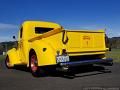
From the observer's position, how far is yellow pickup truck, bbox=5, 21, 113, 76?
10.8 meters

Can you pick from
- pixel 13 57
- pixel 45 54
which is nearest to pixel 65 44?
pixel 45 54

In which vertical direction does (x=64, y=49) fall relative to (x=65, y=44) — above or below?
below

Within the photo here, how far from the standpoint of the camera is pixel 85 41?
38.1 ft

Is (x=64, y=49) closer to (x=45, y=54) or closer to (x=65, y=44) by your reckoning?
(x=65, y=44)

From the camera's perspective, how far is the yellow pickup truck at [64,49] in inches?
426

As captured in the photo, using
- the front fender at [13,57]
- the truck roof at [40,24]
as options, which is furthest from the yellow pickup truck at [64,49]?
the front fender at [13,57]

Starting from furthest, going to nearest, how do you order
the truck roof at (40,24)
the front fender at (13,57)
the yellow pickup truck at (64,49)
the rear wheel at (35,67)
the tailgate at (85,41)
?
the front fender at (13,57) → the truck roof at (40,24) → the rear wheel at (35,67) → the tailgate at (85,41) → the yellow pickup truck at (64,49)

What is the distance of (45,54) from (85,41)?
1.76 metres

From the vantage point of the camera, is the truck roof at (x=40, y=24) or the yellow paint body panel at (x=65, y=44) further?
the truck roof at (x=40, y=24)

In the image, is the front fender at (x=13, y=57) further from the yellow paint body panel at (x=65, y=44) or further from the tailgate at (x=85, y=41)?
the tailgate at (x=85, y=41)

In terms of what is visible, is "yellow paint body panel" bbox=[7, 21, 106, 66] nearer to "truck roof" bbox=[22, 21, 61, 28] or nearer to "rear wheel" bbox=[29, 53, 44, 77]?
"rear wheel" bbox=[29, 53, 44, 77]

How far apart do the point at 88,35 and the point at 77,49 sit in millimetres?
809

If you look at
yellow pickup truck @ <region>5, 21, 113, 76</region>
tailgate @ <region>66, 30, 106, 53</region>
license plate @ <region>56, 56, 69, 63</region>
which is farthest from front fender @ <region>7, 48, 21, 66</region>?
license plate @ <region>56, 56, 69, 63</region>

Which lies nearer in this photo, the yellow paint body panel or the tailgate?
the yellow paint body panel
